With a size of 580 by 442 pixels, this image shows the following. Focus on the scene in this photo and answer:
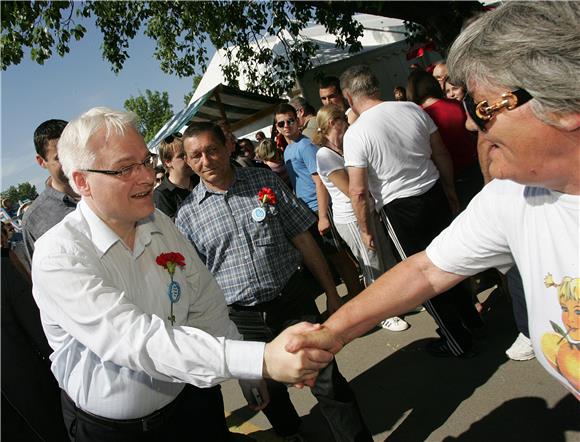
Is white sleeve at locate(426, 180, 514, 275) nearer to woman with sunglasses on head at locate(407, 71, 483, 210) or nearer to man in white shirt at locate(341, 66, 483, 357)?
man in white shirt at locate(341, 66, 483, 357)

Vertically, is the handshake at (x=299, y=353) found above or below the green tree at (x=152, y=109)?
below

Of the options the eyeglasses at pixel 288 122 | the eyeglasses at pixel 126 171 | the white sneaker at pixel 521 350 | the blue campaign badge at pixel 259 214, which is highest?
the eyeglasses at pixel 288 122

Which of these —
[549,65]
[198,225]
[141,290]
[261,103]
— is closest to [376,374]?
[198,225]

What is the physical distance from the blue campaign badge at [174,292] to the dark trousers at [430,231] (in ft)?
7.15

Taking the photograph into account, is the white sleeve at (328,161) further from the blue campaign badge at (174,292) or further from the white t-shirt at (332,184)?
the blue campaign badge at (174,292)

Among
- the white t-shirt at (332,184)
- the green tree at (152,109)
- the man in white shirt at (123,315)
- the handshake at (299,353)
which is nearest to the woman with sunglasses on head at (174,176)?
the white t-shirt at (332,184)

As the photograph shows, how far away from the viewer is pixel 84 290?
1770mm

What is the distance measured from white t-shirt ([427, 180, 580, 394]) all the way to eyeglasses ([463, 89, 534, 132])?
0.86 ft

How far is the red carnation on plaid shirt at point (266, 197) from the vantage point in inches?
126

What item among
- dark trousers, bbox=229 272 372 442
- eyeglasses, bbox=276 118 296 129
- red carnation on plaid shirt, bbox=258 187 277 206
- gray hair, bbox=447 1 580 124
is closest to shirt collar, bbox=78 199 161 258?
red carnation on plaid shirt, bbox=258 187 277 206

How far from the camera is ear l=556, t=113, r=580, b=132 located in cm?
125

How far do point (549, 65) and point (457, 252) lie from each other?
0.70m

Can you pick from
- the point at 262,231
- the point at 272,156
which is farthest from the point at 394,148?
the point at 272,156

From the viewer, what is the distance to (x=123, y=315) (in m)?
1.79
